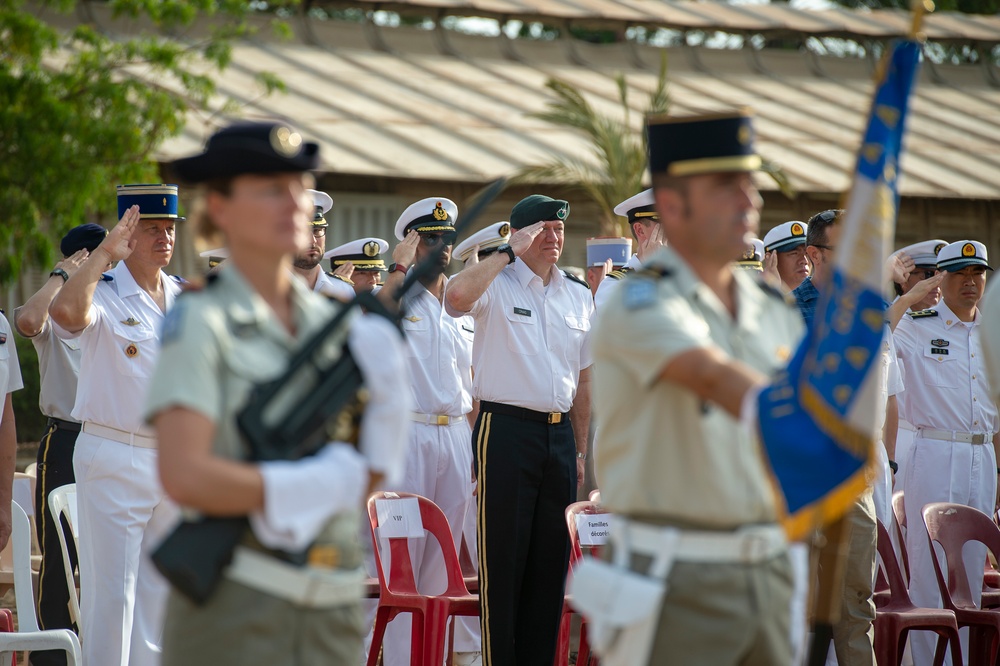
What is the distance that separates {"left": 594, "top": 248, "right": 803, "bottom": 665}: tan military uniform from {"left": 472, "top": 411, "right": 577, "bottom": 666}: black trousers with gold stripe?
2746 millimetres

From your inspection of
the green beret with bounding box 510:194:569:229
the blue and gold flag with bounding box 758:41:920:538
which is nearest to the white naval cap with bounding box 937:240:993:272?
the green beret with bounding box 510:194:569:229

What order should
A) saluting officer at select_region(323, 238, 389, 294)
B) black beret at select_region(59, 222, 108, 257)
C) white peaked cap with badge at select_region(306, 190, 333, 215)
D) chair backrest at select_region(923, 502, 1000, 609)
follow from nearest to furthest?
chair backrest at select_region(923, 502, 1000, 609), black beret at select_region(59, 222, 108, 257), white peaked cap with badge at select_region(306, 190, 333, 215), saluting officer at select_region(323, 238, 389, 294)

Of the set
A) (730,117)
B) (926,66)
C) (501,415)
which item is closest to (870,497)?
(501,415)

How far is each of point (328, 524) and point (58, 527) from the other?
3.22 meters

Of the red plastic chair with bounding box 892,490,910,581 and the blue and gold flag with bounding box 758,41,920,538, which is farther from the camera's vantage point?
the red plastic chair with bounding box 892,490,910,581

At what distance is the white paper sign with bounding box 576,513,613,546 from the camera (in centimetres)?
550

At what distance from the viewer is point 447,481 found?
6.94m

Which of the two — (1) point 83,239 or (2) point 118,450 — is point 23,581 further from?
(1) point 83,239

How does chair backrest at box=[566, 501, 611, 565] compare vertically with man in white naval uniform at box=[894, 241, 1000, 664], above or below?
below

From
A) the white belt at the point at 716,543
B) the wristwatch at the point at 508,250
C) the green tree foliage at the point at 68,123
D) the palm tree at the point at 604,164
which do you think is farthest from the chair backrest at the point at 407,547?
the palm tree at the point at 604,164

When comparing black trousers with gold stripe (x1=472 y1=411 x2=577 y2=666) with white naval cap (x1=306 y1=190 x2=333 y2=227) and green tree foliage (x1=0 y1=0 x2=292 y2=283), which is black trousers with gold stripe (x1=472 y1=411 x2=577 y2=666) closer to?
white naval cap (x1=306 y1=190 x2=333 y2=227)

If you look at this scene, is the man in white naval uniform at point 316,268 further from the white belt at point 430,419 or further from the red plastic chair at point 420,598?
the red plastic chair at point 420,598

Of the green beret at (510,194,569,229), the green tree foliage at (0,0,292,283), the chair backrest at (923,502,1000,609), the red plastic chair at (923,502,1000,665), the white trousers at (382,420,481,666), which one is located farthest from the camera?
the green tree foliage at (0,0,292,283)

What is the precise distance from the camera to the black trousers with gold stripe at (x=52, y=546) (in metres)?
6.05
